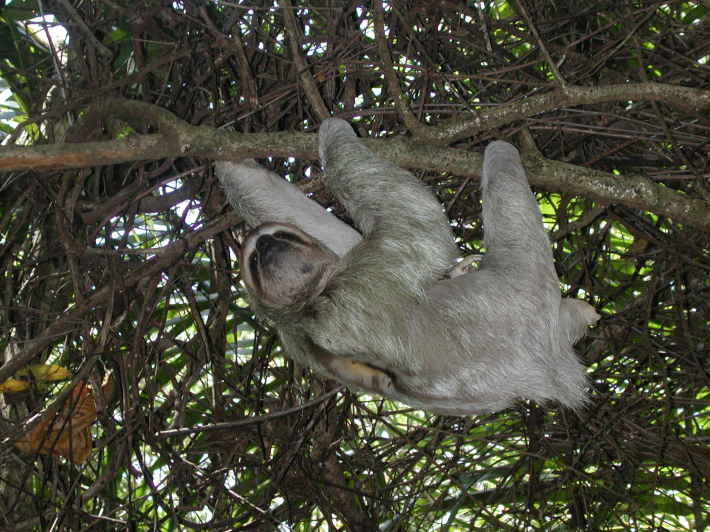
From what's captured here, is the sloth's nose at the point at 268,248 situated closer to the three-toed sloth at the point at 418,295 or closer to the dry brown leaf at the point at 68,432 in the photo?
the three-toed sloth at the point at 418,295

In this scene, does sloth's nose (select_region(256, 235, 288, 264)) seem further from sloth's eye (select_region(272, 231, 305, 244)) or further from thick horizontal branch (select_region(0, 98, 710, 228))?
thick horizontal branch (select_region(0, 98, 710, 228))

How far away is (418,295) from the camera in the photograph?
13.1ft

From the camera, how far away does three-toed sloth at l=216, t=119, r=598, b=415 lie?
3.93 m

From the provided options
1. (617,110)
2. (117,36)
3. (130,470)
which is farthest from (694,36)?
(130,470)

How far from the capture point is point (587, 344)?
5906 mm

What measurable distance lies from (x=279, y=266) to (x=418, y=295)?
2.57 feet

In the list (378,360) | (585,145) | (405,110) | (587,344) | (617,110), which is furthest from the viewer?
(587,344)

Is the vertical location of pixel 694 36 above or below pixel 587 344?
above

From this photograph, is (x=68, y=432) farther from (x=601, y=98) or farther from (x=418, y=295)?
(x=601, y=98)

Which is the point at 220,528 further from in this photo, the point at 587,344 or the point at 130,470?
the point at 587,344

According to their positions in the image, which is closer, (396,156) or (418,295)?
(396,156)

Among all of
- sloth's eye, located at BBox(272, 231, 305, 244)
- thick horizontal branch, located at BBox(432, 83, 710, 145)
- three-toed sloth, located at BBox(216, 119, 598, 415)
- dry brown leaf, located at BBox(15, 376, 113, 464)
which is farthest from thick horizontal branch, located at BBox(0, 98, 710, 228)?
dry brown leaf, located at BBox(15, 376, 113, 464)

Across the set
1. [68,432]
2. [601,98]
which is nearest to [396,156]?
[601,98]

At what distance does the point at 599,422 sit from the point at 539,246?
1.89 meters
